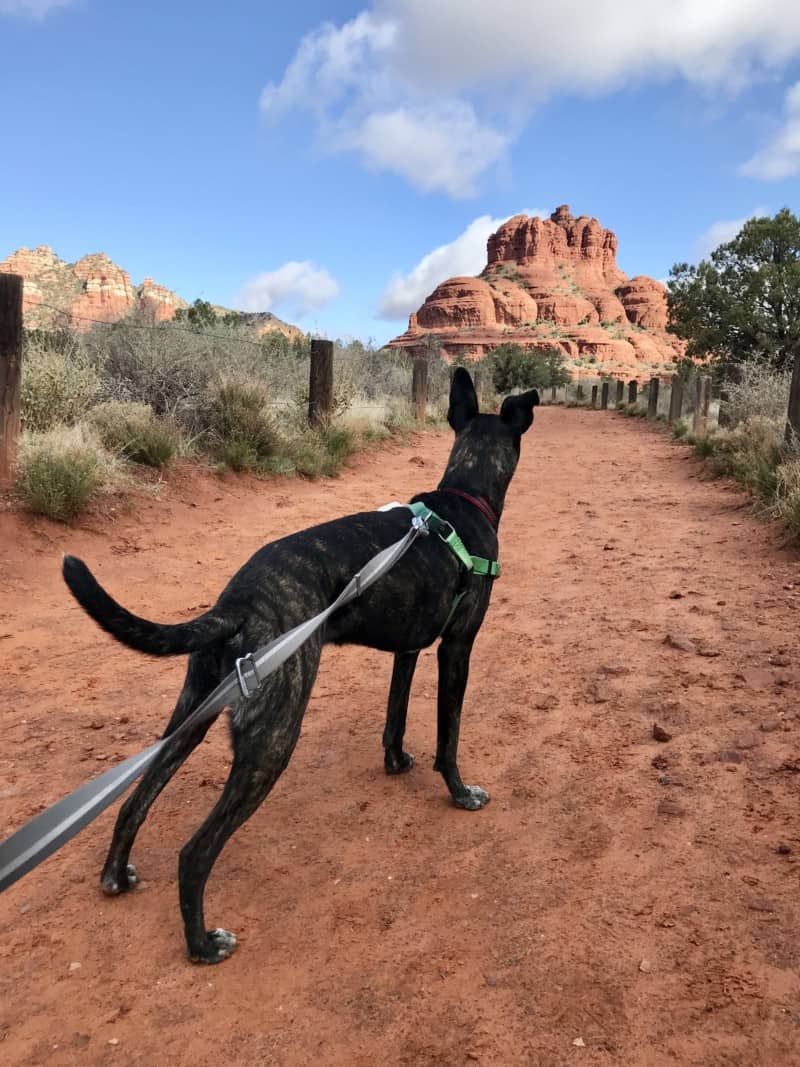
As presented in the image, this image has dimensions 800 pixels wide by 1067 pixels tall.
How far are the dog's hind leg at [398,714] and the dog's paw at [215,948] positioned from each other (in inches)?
47.7

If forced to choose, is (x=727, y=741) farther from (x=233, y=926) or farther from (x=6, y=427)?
(x=6, y=427)

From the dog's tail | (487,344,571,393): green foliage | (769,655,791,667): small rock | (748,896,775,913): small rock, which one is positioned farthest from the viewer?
(487,344,571,393): green foliage

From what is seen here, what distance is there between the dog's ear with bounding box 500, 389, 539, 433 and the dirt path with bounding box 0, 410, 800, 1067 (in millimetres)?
1562

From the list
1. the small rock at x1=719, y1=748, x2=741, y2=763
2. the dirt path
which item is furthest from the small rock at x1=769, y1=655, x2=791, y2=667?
the small rock at x1=719, y1=748, x2=741, y2=763

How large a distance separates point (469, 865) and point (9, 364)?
5.98 meters

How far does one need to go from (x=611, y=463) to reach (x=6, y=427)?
34.7 ft

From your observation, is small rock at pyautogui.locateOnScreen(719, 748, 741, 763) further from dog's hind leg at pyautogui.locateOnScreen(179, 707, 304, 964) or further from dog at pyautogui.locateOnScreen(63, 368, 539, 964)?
dog's hind leg at pyautogui.locateOnScreen(179, 707, 304, 964)

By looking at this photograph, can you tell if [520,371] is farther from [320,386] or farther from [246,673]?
[246,673]

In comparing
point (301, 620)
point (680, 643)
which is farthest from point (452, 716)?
point (680, 643)

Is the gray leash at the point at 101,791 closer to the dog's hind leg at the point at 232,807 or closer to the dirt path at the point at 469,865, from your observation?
the dog's hind leg at the point at 232,807

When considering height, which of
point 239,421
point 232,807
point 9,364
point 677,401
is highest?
point 677,401

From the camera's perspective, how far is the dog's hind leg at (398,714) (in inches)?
130

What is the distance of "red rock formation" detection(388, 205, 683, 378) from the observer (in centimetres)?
11050

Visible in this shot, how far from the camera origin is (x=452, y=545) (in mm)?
2840
